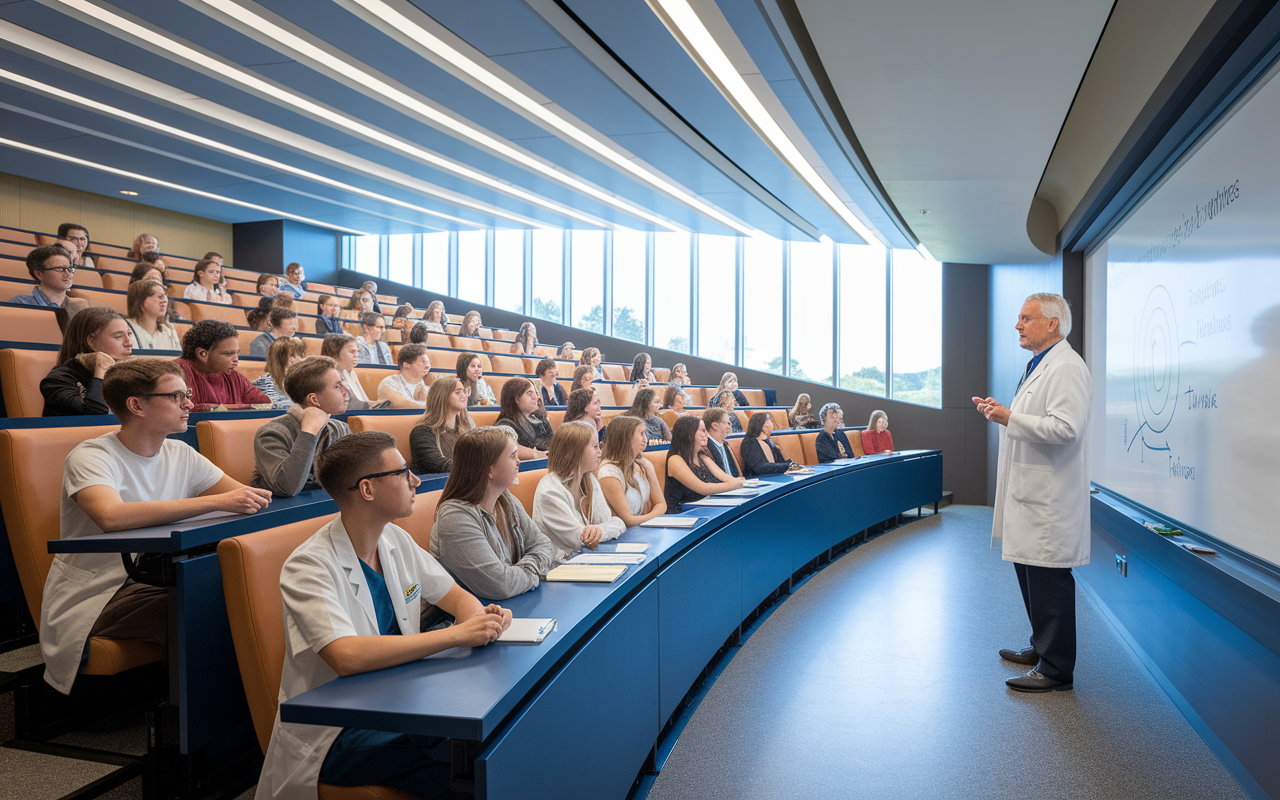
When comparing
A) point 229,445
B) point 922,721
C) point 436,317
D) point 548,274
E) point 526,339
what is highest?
point 548,274

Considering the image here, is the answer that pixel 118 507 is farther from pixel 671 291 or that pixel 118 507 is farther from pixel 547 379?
pixel 671 291

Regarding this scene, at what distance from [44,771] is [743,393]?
8095 millimetres

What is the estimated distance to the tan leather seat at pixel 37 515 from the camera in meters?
2.03

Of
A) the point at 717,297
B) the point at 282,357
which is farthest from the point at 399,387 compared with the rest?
the point at 717,297

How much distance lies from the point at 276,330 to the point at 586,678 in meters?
4.14

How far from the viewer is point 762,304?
10648 millimetres

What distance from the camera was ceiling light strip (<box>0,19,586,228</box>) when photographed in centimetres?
559

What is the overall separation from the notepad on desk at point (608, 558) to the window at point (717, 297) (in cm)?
849

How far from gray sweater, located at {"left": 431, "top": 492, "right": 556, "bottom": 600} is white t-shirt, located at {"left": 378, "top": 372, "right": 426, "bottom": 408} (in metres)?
2.54

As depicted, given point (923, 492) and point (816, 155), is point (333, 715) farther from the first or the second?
point (923, 492)

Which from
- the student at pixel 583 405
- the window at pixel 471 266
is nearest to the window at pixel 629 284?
the window at pixel 471 266

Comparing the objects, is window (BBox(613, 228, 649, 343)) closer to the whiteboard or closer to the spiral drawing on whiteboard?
the whiteboard

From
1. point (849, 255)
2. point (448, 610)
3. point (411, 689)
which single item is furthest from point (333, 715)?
point (849, 255)

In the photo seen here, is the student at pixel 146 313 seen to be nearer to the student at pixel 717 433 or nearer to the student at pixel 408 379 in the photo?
the student at pixel 408 379
